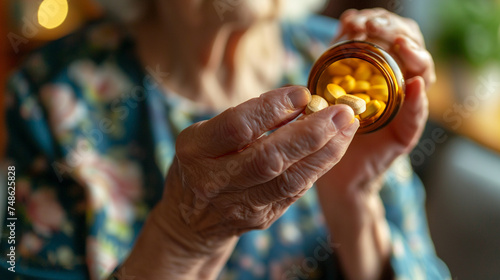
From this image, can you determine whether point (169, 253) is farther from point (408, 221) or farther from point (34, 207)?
point (408, 221)

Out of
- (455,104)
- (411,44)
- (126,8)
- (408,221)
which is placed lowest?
(455,104)

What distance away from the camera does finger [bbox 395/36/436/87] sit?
0.40m

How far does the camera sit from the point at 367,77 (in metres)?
0.37

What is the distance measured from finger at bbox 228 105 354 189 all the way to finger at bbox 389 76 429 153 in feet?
0.42

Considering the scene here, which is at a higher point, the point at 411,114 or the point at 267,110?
the point at 267,110

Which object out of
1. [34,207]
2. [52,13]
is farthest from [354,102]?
[52,13]

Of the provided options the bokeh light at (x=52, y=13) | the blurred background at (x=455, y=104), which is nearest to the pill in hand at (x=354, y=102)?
the blurred background at (x=455, y=104)

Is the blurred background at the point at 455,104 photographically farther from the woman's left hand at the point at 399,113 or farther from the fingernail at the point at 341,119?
the fingernail at the point at 341,119

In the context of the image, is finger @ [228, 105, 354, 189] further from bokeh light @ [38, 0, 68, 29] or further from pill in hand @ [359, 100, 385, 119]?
bokeh light @ [38, 0, 68, 29]

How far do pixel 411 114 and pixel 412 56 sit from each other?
0.05 meters

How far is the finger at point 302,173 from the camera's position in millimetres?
305

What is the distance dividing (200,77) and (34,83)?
0.80 feet

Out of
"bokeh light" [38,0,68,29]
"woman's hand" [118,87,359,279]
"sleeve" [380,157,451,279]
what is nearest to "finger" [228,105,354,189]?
"woman's hand" [118,87,359,279]

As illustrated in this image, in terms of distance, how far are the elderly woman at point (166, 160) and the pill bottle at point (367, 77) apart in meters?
0.06
